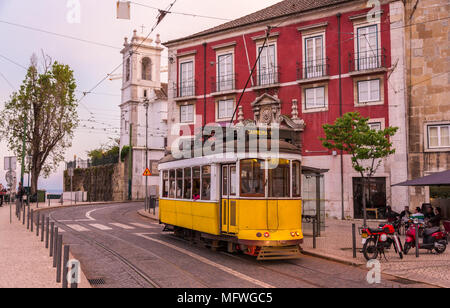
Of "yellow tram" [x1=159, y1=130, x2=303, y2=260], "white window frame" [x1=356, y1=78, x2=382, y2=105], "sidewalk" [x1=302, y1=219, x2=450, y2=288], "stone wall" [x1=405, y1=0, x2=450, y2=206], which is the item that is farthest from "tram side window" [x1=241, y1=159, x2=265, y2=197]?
"white window frame" [x1=356, y1=78, x2=382, y2=105]

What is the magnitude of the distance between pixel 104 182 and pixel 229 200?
41.6 m

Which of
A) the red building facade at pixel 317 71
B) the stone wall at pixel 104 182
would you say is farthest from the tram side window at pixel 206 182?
the stone wall at pixel 104 182

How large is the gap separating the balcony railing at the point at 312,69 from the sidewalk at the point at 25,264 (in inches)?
684

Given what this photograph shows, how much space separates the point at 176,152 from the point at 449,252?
29.4ft

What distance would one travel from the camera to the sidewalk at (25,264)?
8047 millimetres

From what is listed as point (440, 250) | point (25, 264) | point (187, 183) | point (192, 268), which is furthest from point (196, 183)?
point (440, 250)

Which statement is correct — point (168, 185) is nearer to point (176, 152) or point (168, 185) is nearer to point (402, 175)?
point (176, 152)

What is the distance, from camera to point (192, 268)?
1005 centimetres

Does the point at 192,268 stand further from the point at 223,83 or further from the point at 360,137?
the point at 223,83

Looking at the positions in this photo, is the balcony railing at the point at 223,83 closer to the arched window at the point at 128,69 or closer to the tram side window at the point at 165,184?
the tram side window at the point at 165,184

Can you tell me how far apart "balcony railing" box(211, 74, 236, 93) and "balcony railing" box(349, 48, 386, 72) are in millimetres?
7743

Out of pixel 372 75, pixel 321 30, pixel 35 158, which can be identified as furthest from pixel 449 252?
pixel 35 158

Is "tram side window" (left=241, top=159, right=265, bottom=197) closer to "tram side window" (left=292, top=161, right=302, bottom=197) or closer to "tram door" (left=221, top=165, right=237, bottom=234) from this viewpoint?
"tram door" (left=221, top=165, right=237, bottom=234)

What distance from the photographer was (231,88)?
29.0m
